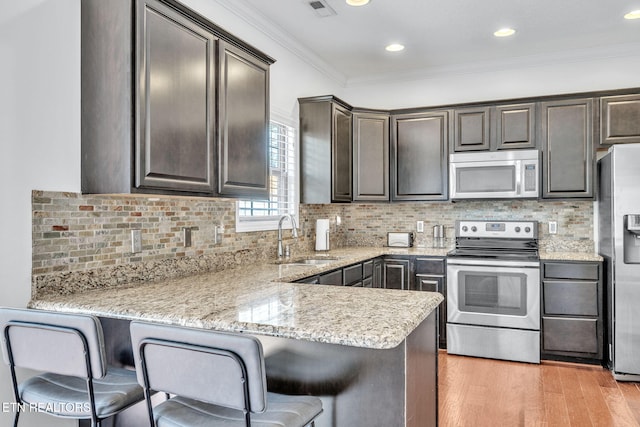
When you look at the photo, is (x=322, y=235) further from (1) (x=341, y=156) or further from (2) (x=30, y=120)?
(2) (x=30, y=120)

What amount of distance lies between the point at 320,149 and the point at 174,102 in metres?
2.15

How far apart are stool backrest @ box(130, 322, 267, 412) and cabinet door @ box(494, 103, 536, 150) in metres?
3.70

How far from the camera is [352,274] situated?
3.70 m

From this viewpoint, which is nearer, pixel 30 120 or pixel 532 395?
pixel 30 120

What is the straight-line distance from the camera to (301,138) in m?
4.23

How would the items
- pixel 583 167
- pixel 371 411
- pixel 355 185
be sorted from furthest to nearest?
pixel 355 185
pixel 583 167
pixel 371 411

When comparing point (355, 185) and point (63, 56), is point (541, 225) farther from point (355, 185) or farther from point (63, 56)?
point (63, 56)

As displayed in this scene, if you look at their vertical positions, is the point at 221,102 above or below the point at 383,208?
above

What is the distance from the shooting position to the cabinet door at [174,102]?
1.99m

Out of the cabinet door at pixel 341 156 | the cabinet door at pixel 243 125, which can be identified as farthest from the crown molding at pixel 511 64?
the cabinet door at pixel 243 125

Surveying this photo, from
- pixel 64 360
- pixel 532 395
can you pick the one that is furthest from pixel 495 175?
pixel 64 360

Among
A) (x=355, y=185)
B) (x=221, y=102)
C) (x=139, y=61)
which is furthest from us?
(x=355, y=185)

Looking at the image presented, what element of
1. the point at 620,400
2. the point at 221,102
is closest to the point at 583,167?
the point at 620,400

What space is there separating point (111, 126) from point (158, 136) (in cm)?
20
